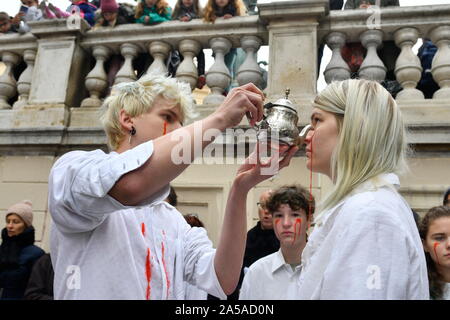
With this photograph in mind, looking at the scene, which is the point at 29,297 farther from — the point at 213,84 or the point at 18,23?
the point at 18,23

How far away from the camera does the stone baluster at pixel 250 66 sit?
430 cm

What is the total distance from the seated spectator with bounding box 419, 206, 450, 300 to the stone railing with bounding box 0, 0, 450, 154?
122cm

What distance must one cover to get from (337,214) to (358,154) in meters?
0.25

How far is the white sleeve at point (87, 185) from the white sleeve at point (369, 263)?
2.02 feet

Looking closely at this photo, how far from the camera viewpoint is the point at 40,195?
4430 mm

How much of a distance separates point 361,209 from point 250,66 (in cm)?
315

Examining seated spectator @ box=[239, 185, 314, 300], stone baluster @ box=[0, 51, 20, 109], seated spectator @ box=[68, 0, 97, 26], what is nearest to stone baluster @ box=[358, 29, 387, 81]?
seated spectator @ box=[239, 185, 314, 300]

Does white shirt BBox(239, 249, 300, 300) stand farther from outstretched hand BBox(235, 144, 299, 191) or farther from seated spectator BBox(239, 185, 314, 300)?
outstretched hand BBox(235, 144, 299, 191)

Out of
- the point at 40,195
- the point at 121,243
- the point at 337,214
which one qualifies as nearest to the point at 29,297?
the point at 40,195

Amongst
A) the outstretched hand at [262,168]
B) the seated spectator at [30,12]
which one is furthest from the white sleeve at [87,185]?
the seated spectator at [30,12]

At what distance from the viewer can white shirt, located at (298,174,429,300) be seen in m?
1.28

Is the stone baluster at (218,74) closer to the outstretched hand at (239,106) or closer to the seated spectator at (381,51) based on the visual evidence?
the seated spectator at (381,51)

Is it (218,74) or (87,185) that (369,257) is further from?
(218,74)

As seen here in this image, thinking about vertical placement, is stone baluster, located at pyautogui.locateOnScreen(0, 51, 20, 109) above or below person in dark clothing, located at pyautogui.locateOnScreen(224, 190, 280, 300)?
above
